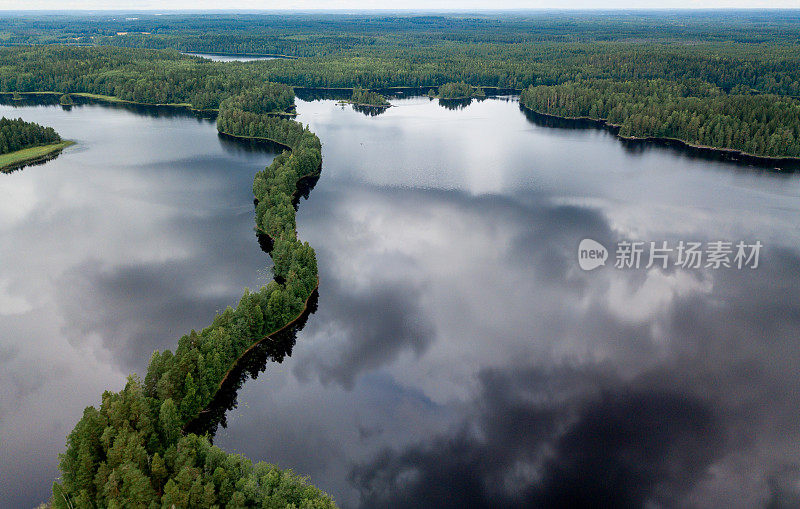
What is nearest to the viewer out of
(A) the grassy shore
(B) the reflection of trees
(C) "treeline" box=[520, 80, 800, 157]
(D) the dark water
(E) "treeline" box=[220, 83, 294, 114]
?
(D) the dark water

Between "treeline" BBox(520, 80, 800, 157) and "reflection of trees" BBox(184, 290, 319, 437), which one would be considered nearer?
"reflection of trees" BBox(184, 290, 319, 437)

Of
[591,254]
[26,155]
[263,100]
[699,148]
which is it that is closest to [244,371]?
[591,254]

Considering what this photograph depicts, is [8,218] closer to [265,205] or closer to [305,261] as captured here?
[265,205]

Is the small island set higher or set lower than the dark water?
higher

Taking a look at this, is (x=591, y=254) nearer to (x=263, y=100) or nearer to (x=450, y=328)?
(x=450, y=328)

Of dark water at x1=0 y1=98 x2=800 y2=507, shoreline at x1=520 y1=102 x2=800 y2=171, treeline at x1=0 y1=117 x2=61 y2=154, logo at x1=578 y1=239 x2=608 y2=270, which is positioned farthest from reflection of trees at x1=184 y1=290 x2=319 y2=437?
shoreline at x1=520 y1=102 x2=800 y2=171

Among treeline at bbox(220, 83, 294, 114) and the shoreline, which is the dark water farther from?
treeline at bbox(220, 83, 294, 114)
